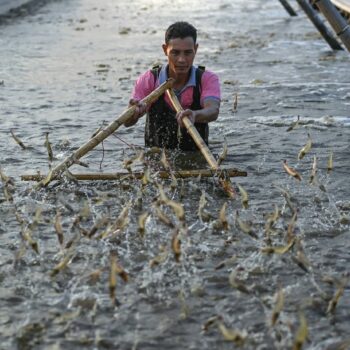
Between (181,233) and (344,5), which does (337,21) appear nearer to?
(344,5)

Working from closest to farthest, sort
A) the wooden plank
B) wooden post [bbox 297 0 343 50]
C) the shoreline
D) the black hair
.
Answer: the black hair < the wooden plank < wooden post [bbox 297 0 343 50] < the shoreline

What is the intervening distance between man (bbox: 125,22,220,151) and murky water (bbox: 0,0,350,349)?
470mm

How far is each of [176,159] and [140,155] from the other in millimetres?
1990

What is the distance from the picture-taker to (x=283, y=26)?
20672 mm

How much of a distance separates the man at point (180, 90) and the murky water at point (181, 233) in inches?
18.5

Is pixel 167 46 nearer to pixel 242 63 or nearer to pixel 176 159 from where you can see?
pixel 176 159

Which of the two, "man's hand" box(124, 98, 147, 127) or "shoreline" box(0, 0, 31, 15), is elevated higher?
"man's hand" box(124, 98, 147, 127)

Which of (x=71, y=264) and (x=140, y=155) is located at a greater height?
(x=140, y=155)

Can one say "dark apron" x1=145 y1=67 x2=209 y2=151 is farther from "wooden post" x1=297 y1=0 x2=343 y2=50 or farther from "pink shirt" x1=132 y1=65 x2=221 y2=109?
"wooden post" x1=297 y1=0 x2=343 y2=50

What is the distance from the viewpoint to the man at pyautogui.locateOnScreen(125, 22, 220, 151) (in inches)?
280

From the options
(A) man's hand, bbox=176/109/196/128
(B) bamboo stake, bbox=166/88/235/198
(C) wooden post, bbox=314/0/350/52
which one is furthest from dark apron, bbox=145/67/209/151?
Result: (C) wooden post, bbox=314/0/350/52

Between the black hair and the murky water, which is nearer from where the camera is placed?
the murky water

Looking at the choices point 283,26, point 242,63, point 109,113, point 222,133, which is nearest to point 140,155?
point 222,133

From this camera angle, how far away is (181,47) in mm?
7098
